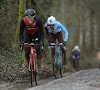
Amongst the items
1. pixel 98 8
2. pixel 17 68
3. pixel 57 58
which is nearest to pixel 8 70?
pixel 17 68

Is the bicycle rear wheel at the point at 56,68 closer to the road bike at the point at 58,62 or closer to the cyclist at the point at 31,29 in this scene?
the road bike at the point at 58,62

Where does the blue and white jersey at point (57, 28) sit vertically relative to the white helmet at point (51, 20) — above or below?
below

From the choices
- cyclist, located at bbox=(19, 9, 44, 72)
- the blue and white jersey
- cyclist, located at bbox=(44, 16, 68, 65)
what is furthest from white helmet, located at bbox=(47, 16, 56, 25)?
cyclist, located at bbox=(19, 9, 44, 72)

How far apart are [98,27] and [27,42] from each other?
→ 84.4 feet

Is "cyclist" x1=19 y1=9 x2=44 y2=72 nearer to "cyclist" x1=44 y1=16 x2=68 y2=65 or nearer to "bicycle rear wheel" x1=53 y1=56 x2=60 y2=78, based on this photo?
"cyclist" x1=44 y1=16 x2=68 y2=65

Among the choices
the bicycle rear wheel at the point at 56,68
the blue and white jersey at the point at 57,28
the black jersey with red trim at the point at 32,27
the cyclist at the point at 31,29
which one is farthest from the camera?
the bicycle rear wheel at the point at 56,68

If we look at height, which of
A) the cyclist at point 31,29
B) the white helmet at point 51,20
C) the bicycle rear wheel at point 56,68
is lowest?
the bicycle rear wheel at point 56,68

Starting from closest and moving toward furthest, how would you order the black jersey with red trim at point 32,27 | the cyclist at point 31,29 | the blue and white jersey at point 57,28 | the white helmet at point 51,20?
the cyclist at point 31,29
the black jersey with red trim at point 32,27
the white helmet at point 51,20
the blue and white jersey at point 57,28

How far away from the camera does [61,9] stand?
21.4 metres

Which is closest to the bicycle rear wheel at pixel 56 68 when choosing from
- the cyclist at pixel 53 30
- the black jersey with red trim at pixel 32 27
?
the cyclist at pixel 53 30

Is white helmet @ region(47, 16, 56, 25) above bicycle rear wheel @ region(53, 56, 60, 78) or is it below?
above

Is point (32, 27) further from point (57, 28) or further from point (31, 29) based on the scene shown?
point (57, 28)

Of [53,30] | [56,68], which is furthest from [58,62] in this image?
[53,30]

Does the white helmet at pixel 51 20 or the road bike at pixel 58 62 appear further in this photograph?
the road bike at pixel 58 62
